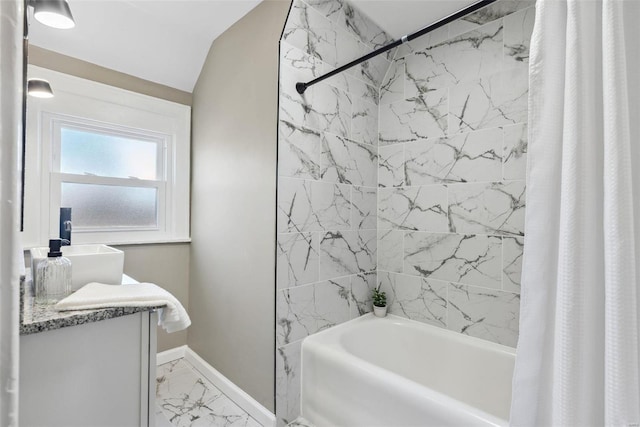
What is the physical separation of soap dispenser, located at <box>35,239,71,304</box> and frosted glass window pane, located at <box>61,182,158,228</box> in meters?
0.96

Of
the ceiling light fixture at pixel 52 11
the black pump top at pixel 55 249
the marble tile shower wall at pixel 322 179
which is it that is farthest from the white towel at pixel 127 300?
the ceiling light fixture at pixel 52 11

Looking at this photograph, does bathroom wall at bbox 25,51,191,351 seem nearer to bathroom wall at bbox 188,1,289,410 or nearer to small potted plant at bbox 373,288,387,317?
bathroom wall at bbox 188,1,289,410

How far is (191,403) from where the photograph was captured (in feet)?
6.12

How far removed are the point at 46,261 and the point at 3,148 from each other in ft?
2.09

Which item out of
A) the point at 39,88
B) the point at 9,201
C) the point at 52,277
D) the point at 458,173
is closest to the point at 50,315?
the point at 52,277

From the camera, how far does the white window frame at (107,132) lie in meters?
1.55

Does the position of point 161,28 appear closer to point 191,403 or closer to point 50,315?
point 50,315

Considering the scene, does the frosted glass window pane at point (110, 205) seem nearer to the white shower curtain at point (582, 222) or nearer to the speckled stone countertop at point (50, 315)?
the speckled stone countertop at point (50, 315)

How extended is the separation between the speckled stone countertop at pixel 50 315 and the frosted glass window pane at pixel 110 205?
38.0 inches

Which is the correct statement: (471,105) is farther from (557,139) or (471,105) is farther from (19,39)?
(19,39)

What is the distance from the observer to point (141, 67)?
76.6 inches

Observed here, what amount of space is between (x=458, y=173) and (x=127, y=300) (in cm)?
181

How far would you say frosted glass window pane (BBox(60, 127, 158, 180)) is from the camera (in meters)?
1.68

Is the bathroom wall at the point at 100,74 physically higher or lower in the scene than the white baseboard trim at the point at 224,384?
higher
